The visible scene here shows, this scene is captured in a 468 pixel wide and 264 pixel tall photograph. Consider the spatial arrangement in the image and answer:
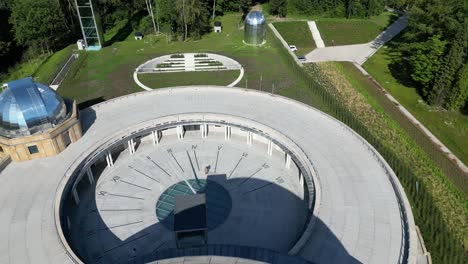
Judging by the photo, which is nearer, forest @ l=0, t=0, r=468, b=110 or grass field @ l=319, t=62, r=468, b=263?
grass field @ l=319, t=62, r=468, b=263

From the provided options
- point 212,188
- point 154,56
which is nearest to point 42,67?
point 154,56

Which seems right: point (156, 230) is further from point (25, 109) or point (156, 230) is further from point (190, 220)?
point (25, 109)

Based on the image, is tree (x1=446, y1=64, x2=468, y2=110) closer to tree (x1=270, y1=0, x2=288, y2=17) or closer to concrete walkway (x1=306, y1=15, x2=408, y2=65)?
concrete walkway (x1=306, y1=15, x2=408, y2=65)

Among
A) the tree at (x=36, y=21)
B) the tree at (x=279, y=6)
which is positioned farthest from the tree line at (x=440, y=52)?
the tree at (x=36, y=21)

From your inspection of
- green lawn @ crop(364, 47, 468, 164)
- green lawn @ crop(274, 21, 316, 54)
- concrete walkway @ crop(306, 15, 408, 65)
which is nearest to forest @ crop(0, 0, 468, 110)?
green lawn @ crop(364, 47, 468, 164)

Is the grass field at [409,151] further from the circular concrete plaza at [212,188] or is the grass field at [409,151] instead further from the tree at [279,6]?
the tree at [279,6]
